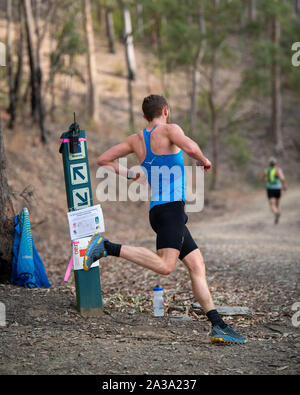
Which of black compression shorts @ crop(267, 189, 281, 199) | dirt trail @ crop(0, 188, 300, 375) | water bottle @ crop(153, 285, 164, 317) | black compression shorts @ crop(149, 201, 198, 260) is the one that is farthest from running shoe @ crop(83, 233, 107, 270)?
black compression shorts @ crop(267, 189, 281, 199)

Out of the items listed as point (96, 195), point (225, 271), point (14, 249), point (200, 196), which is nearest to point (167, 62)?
point (200, 196)

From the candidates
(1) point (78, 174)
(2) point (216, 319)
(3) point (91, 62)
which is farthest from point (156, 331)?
(3) point (91, 62)

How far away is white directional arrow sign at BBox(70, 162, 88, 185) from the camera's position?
5941mm

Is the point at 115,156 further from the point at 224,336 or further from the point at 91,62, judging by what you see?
the point at 91,62

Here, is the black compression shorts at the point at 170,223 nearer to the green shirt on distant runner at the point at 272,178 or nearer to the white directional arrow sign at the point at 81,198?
the white directional arrow sign at the point at 81,198

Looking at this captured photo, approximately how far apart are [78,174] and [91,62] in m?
24.5

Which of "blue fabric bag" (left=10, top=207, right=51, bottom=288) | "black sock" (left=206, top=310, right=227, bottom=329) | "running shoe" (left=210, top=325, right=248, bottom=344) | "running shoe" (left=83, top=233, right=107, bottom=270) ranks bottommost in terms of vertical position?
"running shoe" (left=210, top=325, right=248, bottom=344)

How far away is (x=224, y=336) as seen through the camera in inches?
205

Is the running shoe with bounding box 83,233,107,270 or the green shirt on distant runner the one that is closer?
the running shoe with bounding box 83,233,107,270

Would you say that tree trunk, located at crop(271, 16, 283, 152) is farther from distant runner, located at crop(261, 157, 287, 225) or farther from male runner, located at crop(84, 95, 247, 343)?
male runner, located at crop(84, 95, 247, 343)

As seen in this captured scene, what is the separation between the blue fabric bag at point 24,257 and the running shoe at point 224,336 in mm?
2670

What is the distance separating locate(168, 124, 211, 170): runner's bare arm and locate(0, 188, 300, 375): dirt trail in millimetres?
1706
